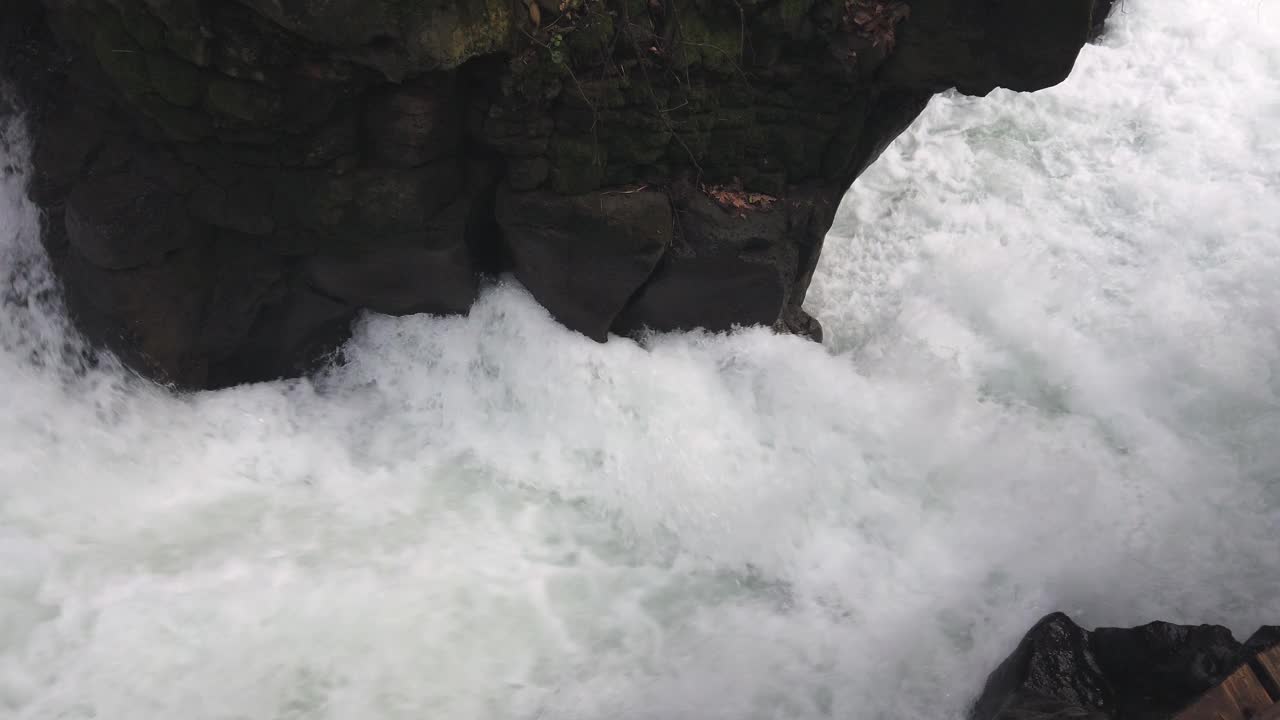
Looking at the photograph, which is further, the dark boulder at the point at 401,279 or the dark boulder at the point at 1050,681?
the dark boulder at the point at 401,279

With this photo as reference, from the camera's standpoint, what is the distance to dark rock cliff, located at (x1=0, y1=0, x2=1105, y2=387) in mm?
4422

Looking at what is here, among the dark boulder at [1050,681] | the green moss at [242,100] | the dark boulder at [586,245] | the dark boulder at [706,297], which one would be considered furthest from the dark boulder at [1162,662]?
the green moss at [242,100]

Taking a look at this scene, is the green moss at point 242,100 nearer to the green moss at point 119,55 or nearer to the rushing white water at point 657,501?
the green moss at point 119,55

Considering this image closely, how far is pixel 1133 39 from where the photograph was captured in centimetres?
873

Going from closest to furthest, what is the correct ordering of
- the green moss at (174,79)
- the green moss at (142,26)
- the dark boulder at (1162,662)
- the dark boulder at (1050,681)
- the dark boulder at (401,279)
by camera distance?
the dark boulder at (1050,681) → the dark boulder at (1162,662) → the green moss at (142,26) → the green moss at (174,79) → the dark boulder at (401,279)

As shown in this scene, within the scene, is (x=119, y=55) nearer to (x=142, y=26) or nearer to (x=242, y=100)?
(x=142, y=26)

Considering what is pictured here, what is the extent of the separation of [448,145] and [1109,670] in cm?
444

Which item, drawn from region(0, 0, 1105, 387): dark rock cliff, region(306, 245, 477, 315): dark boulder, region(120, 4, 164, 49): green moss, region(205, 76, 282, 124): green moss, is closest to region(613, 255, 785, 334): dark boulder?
region(0, 0, 1105, 387): dark rock cliff

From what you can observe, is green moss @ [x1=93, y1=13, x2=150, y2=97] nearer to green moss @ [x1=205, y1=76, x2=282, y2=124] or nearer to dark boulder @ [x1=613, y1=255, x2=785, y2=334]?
green moss @ [x1=205, y1=76, x2=282, y2=124]

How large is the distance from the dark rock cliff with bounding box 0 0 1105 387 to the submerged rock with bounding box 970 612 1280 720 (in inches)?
104

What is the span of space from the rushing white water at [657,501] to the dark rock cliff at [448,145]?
39 centimetres

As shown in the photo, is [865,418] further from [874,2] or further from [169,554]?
[169,554]

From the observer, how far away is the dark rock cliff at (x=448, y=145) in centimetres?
442

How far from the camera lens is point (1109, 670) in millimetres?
4176
